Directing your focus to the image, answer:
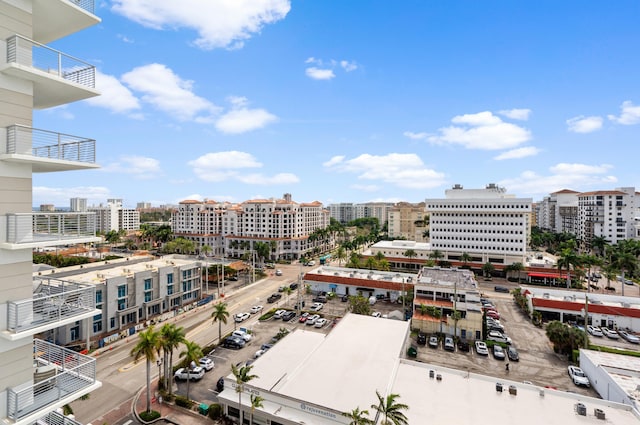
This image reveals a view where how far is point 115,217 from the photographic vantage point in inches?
6201

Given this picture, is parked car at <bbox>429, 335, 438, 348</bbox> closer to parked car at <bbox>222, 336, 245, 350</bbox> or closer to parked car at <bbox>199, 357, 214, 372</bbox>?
parked car at <bbox>222, 336, 245, 350</bbox>

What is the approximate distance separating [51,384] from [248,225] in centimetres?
8865

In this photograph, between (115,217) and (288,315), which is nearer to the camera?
(288,315)

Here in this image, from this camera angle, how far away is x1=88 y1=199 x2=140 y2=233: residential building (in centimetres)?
15300

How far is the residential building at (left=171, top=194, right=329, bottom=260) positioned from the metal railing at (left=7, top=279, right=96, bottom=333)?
78.7 m

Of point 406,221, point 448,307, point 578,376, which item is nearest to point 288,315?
point 448,307

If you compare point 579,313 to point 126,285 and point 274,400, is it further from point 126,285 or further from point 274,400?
point 126,285

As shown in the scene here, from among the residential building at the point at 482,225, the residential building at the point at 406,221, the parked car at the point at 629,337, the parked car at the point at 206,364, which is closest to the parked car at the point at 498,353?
the parked car at the point at 629,337

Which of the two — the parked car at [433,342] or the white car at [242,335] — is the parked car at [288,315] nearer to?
the white car at [242,335]

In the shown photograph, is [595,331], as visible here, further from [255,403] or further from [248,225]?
[248,225]

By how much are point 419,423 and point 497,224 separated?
215ft

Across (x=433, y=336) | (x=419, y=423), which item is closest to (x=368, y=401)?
(x=419, y=423)

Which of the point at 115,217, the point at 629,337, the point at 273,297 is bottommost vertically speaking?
the point at 629,337

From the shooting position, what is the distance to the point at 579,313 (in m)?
43.8
